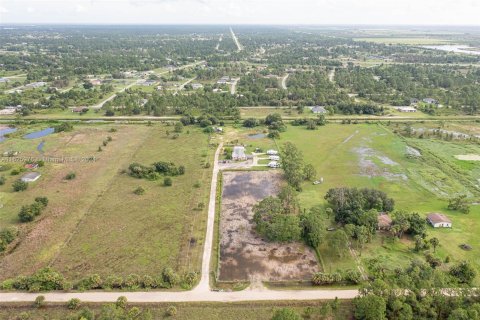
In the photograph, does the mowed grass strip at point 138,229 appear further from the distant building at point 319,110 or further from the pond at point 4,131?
the distant building at point 319,110

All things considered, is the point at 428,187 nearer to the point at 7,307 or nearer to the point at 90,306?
the point at 90,306

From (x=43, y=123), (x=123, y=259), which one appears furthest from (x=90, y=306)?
(x=43, y=123)

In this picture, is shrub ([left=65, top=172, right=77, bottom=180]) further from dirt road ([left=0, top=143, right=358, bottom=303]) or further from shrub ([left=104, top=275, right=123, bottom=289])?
shrub ([left=104, top=275, right=123, bottom=289])

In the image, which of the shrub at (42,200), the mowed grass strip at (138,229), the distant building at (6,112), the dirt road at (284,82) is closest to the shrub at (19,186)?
the shrub at (42,200)

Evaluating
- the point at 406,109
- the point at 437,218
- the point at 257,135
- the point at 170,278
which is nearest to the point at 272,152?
the point at 257,135

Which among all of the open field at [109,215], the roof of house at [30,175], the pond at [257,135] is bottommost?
the open field at [109,215]

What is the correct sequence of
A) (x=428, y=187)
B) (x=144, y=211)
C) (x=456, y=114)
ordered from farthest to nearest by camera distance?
1. (x=456, y=114)
2. (x=428, y=187)
3. (x=144, y=211)
